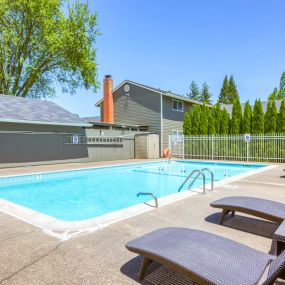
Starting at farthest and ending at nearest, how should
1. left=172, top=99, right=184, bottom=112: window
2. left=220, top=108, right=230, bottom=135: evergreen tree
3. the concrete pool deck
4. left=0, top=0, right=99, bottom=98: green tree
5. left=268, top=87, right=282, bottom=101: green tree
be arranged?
left=268, top=87, right=282, bottom=101: green tree < left=172, top=99, right=184, bottom=112: window < left=0, top=0, right=99, bottom=98: green tree < left=220, top=108, right=230, bottom=135: evergreen tree < the concrete pool deck

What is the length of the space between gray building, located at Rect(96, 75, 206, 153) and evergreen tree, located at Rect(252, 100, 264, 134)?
22.8 feet

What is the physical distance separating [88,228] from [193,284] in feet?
6.85

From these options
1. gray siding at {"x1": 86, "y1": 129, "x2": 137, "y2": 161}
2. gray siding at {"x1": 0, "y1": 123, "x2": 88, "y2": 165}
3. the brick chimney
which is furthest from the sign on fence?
the brick chimney

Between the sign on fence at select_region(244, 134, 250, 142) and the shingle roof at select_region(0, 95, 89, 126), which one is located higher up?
the shingle roof at select_region(0, 95, 89, 126)

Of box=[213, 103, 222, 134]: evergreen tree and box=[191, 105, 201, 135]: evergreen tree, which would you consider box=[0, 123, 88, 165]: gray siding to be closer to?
box=[191, 105, 201, 135]: evergreen tree

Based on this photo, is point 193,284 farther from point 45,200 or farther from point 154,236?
point 45,200

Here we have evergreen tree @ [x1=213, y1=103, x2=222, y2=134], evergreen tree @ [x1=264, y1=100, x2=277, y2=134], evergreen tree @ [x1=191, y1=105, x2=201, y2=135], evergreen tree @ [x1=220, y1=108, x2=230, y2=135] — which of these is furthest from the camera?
evergreen tree @ [x1=191, y1=105, x2=201, y2=135]

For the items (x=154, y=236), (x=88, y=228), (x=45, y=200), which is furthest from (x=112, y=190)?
(x=154, y=236)

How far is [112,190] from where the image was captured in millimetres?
9852

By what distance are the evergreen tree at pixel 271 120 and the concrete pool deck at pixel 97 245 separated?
1308cm

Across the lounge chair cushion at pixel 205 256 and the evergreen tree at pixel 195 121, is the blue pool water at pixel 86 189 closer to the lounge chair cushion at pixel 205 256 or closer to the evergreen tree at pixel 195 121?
the lounge chair cushion at pixel 205 256

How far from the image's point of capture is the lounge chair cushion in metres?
2.27

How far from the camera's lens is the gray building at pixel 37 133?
540 inches

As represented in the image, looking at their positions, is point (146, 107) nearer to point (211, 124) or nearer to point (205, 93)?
point (211, 124)
